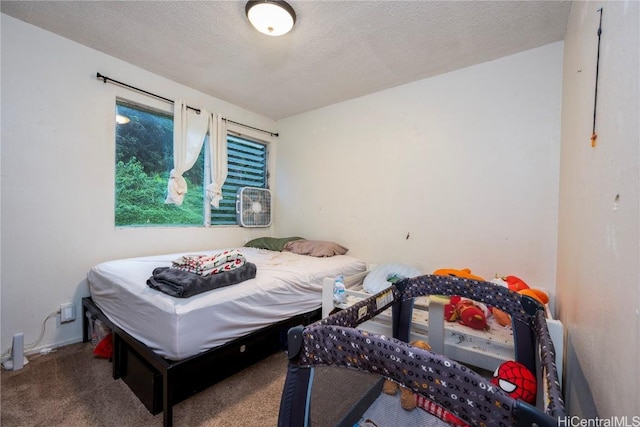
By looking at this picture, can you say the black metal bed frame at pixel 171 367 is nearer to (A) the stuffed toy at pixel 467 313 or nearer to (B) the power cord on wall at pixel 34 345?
(B) the power cord on wall at pixel 34 345

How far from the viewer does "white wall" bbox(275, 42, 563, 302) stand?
1.96 meters

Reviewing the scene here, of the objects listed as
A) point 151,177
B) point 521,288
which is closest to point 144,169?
point 151,177

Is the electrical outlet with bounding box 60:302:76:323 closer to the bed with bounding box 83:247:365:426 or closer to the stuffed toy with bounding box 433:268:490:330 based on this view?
the bed with bounding box 83:247:365:426

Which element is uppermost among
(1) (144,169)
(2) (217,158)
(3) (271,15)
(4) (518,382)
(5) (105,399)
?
(3) (271,15)

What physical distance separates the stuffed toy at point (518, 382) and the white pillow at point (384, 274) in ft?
3.53

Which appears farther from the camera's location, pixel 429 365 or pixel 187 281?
pixel 187 281

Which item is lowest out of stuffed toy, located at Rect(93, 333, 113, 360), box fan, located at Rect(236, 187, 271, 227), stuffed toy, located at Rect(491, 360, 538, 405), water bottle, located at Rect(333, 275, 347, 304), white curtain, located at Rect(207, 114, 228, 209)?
stuffed toy, located at Rect(93, 333, 113, 360)

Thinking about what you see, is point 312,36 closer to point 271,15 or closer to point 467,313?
point 271,15

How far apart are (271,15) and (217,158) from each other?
5.49 feet

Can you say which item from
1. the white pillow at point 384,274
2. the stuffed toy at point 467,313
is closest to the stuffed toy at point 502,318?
the stuffed toy at point 467,313

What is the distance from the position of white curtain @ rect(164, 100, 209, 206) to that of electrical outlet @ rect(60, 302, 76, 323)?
1.11 m

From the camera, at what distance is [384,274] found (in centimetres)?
224

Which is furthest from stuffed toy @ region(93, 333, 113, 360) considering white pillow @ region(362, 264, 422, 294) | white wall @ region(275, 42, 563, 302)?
white wall @ region(275, 42, 563, 302)

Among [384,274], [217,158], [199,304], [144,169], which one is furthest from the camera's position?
[217,158]
